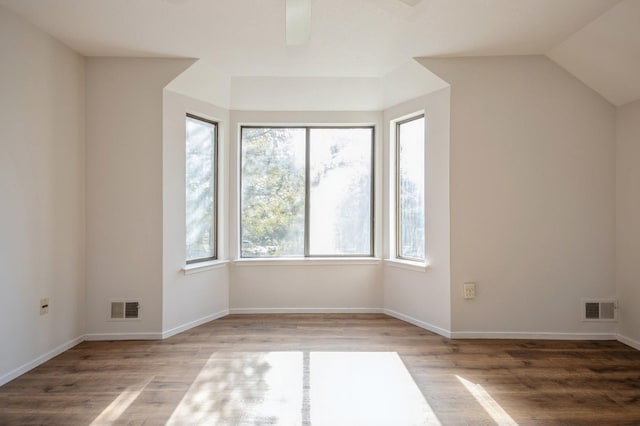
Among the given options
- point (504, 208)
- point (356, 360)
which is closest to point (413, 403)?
point (356, 360)

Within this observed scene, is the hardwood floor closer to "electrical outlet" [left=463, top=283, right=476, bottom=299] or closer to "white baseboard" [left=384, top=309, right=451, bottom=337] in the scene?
"white baseboard" [left=384, top=309, right=451, bottom=337]

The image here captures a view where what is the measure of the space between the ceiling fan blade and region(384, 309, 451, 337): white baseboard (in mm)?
2827

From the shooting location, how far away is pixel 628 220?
129 inches

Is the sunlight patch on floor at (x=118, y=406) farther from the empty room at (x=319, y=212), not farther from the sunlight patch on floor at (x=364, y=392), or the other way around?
the sunlight patch on floor at (x=364, y=392)

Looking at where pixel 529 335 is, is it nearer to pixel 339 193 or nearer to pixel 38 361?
pixel 339 193

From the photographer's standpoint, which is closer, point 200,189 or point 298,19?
point 298,19

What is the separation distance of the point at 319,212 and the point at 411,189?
1.11m

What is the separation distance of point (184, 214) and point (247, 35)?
1.79 metres

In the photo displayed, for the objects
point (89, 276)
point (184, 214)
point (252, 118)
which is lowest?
point (89, 276)

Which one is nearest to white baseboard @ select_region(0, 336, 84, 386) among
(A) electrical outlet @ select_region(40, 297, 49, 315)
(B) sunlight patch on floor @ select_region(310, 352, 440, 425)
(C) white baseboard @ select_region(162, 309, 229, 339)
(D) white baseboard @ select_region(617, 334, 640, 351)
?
(A) electrical outlet @ select_region(40, 297, 49, 315)

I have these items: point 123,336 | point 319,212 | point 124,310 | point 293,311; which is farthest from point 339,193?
point 123,336

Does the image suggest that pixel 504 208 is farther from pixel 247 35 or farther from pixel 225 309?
pixel 225 309

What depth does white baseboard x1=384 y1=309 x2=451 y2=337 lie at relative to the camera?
11.6 feet

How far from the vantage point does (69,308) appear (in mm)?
3266
